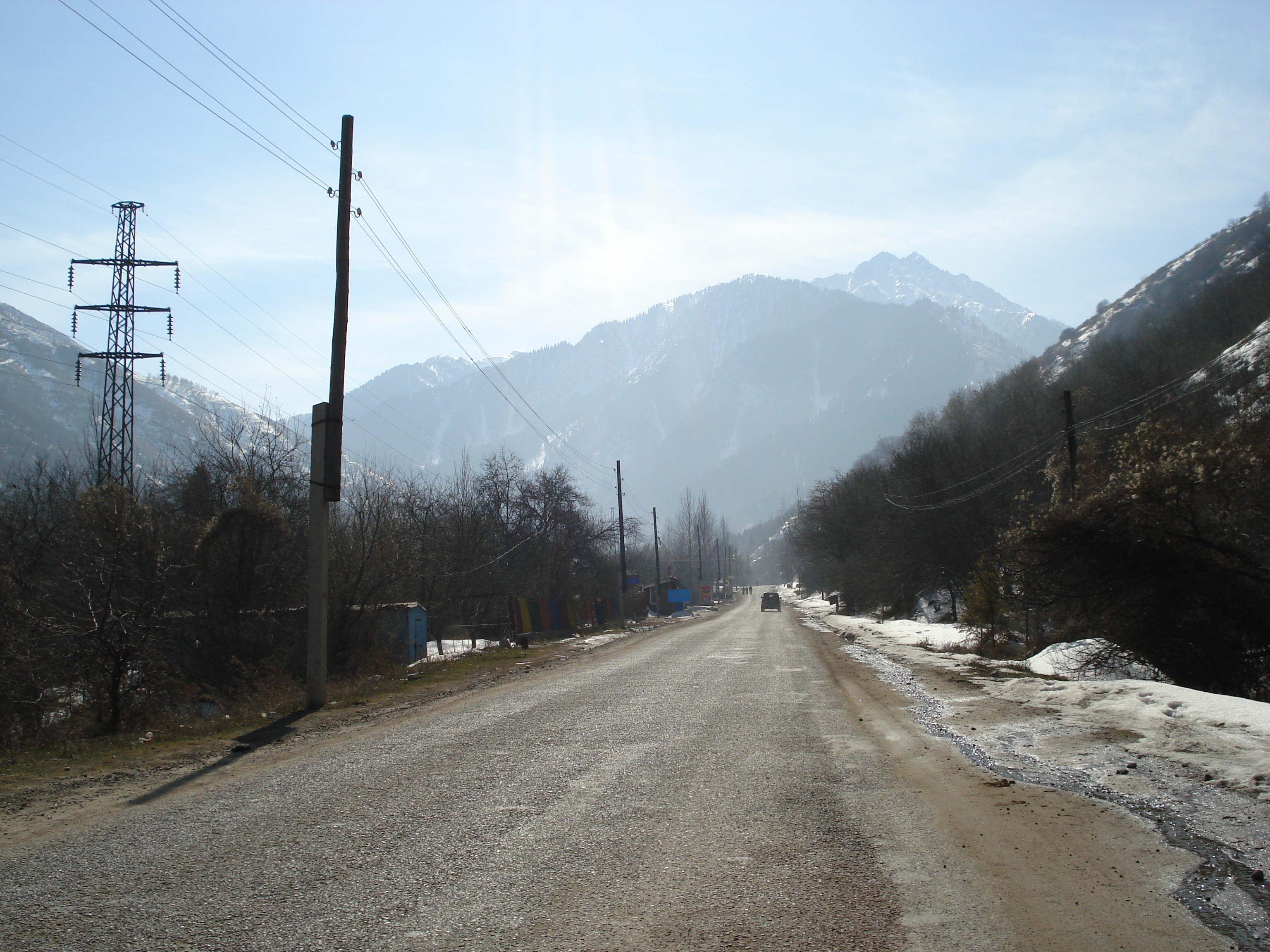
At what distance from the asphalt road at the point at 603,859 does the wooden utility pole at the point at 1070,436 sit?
671 inches

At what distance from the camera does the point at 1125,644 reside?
1455 centimetres

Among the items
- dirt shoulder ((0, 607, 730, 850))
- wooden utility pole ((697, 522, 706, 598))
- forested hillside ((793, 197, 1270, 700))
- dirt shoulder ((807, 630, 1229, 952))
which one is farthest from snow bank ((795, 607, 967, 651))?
wooden utility pole ((697, 522, 706, 598))

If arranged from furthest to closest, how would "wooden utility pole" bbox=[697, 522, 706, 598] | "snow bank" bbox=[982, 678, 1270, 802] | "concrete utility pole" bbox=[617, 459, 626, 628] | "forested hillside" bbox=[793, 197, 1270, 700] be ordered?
"wooden utility pole" bbox=[697, 522, 706, 598] < "concrete utility pole" bbox=[617, 459, 626, 628] < "forested hillside" bbox=[793, 197, 1270, 700] < "snow bank" bbox=[982, 678, 1270, 802]

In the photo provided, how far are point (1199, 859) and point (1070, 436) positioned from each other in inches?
873

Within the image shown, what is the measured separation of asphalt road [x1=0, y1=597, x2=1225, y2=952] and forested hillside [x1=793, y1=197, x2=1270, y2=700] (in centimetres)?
858

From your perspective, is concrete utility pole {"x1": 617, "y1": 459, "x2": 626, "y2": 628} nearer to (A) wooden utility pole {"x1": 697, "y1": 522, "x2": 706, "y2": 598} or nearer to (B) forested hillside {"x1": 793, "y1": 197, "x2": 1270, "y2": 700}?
(B) forested hillside {"x1": 793, "y1": 197, "x2": 1270, "y2": 700}

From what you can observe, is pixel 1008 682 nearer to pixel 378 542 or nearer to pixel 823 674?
pixel 823 674

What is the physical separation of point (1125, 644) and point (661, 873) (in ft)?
43.8

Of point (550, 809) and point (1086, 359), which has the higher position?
point (1086, 359)

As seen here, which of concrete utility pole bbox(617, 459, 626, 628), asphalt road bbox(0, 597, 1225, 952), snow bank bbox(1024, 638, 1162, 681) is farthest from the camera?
concrete utility pole bbox(617, 459, 626, 628)

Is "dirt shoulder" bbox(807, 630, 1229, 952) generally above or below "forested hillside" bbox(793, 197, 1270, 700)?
below

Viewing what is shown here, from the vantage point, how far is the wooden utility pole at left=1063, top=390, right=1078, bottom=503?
22.4m

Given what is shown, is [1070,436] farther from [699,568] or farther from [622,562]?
[699,568]

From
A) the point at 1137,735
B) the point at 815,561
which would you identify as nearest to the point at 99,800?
the point at 1137,735
